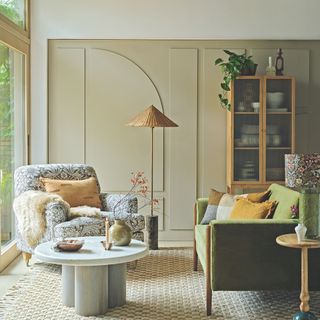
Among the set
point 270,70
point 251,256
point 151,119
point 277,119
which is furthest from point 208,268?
point 270,70

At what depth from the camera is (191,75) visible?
603 cm

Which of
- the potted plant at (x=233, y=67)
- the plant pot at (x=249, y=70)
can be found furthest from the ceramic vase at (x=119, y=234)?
the plant pot at (x=249, y=70)

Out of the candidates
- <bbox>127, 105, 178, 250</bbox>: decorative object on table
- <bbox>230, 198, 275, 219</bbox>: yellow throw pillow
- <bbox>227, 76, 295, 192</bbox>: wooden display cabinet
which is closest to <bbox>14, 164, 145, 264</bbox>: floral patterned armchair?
<bbox>127, 105, 178, 250</bbox>: decorative object on table

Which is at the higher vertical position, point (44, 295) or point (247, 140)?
point (247, 140)

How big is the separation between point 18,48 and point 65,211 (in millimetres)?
1860

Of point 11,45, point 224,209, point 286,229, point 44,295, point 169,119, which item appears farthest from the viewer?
point 169,119

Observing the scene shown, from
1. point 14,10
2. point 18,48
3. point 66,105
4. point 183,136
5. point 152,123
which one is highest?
point 14,10

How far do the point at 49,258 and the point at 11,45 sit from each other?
251cm

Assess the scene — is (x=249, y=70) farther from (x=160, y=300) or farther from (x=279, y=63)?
(x=160, y=300)

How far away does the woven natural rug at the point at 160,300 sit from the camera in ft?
11.8

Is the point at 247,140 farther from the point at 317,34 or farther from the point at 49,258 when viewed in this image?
the point at 49,258

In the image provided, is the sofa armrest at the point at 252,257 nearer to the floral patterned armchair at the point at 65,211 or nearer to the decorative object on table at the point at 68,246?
the decorative object on table at the point at 68,246

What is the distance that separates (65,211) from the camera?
4613 mm

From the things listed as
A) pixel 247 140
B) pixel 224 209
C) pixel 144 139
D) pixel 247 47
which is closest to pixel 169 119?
pixel 144 139
